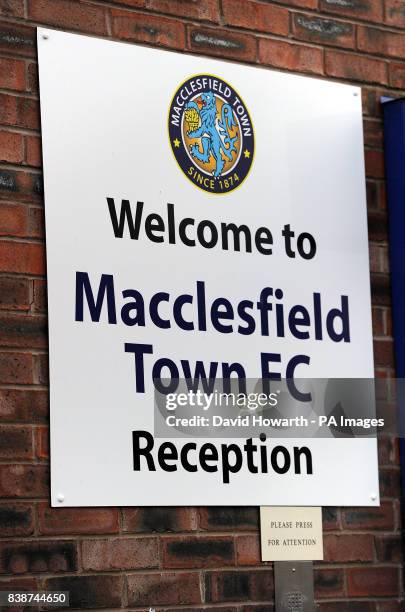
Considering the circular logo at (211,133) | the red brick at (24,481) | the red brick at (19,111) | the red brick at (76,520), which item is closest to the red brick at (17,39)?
the red brick at (19,111)

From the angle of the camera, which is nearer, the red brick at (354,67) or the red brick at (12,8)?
the red brick at (12,8)

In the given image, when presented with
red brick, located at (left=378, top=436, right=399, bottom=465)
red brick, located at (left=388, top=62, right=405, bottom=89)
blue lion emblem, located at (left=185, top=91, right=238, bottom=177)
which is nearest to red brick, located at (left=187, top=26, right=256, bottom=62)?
blue lion emblem, located at (left=185, top=91, right=238, bottom=177)

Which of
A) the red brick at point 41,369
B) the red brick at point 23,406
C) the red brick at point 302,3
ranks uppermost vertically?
the red brick at point 302,3

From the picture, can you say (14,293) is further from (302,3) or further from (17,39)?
(302,3)

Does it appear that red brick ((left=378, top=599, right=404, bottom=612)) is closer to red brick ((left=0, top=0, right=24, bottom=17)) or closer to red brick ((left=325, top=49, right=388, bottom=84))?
red brick ((left=325, top=49, right=388, bottom=84))

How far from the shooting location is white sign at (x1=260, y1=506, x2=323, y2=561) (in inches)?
142

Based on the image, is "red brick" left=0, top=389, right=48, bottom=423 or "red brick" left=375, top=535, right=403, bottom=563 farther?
"red brick" left=375, top=535, right=403, bottom=563

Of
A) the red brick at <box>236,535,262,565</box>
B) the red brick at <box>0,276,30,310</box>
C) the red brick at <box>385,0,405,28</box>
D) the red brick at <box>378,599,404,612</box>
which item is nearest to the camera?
the red brick at <box>0,276,30,310</box>

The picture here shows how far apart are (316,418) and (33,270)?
0.94 meters

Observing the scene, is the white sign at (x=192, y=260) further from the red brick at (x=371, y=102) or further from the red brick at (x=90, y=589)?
the red brick at (x=90, y=589)

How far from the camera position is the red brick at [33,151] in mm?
3412

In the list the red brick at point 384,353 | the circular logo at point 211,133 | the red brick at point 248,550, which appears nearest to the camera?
the red brick at point 248,550

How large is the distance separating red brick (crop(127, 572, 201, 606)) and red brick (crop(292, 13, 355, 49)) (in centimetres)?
166

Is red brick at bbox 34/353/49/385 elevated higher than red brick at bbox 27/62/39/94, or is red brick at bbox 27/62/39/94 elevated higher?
red brick at bbox 27/62/39/94
